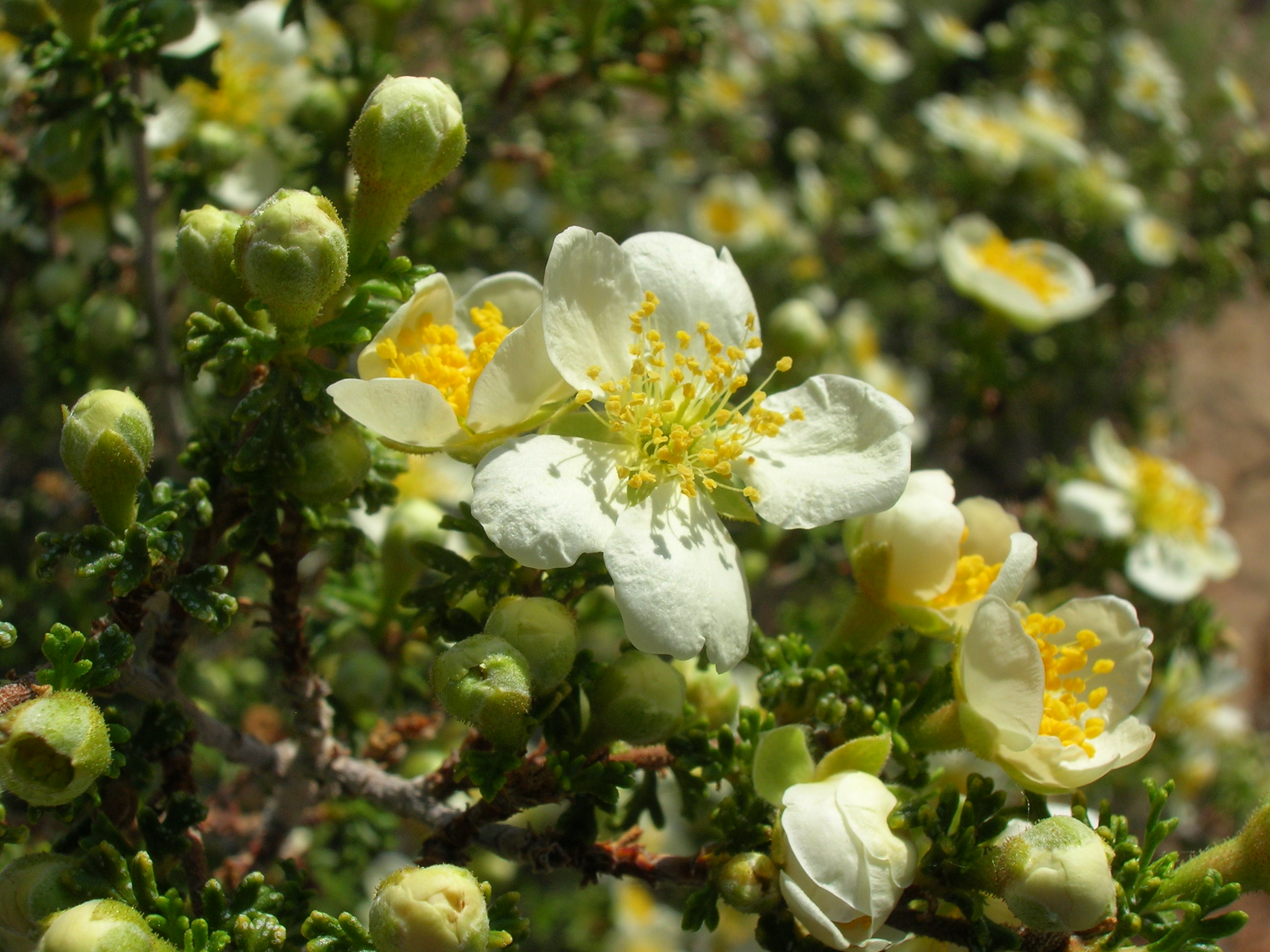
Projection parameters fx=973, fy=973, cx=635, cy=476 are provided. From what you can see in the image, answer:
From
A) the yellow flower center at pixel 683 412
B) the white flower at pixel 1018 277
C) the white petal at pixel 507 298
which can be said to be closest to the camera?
the yellow flower center at pixel 683 412

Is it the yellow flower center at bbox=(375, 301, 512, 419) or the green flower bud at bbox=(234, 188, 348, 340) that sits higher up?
the green flower bud at bbox=(234, 188, 348, 340)

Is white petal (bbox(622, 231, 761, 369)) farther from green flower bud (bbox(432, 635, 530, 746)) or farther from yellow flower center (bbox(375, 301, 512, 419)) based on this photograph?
green flower bud (bbox(432, 635, 530, 746))

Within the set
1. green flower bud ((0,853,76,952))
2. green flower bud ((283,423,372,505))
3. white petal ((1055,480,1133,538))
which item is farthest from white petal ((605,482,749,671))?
white petal ((1055,480,1133,538))

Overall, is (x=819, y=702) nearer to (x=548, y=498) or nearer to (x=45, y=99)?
(x=548, y=498)

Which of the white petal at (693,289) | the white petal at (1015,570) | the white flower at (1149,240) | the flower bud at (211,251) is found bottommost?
the white flower at (1149,240)

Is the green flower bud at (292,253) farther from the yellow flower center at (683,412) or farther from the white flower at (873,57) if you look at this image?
the white flower at (873,57)

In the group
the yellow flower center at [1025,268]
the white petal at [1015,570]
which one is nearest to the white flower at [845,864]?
the white petal at [1015,570]

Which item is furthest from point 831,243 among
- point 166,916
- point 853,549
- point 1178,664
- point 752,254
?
point 166,916
